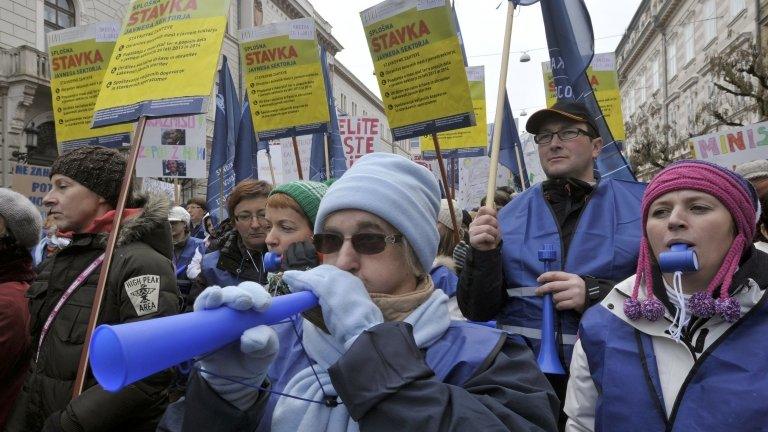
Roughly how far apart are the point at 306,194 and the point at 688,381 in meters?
1.79

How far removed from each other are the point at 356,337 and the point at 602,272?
1.62 m

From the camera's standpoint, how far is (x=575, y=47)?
3234mm

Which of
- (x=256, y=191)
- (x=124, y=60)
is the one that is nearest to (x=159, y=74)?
(x=124, y=60)

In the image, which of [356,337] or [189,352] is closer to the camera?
[189,352]

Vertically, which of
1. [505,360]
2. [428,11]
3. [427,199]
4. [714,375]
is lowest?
[714,375]

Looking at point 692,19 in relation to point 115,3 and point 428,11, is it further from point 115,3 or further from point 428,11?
point 428,11

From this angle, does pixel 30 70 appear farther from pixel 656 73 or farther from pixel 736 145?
pixel 656 73

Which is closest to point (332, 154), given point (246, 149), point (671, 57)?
point (246, 149)

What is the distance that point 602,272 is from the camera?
2516mm

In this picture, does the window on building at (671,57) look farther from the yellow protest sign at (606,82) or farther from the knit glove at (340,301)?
the knit glove at (340,301)

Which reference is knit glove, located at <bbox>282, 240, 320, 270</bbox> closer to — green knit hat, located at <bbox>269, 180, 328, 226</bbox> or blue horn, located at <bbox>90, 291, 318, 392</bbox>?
green knit hat, located at <bbox>269, 180, 328, 226</bbox>

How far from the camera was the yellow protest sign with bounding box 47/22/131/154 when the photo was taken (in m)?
4.12

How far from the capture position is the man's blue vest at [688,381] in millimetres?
1640

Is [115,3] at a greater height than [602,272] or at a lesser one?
greater
